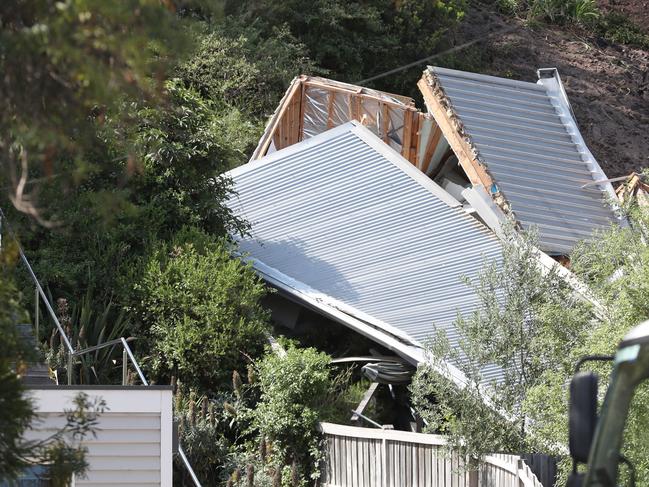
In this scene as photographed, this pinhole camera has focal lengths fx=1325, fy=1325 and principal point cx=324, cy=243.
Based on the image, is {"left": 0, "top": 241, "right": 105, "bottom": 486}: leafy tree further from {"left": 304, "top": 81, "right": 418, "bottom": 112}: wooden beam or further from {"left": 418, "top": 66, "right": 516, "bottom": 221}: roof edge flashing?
{"left": 304, "top": 81, "right": 418, "bottom": 112}: wooden beam

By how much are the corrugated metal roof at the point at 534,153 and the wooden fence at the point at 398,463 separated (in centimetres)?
531

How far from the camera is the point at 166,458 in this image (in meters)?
12.0

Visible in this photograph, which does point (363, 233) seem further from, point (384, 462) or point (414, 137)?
point (384, 462)

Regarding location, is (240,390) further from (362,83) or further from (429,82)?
→ (362,83)

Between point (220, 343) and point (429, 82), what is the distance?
714 centimetres

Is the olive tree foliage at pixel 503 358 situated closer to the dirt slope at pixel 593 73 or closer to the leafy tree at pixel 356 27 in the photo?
the leafy tree at pixel 356 27

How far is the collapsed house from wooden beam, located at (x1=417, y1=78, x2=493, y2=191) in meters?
0.02

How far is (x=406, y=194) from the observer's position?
22031 mm

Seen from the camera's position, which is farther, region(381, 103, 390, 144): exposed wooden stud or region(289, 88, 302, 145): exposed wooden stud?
region(289, 88, 302, 145): exposed wooden stud

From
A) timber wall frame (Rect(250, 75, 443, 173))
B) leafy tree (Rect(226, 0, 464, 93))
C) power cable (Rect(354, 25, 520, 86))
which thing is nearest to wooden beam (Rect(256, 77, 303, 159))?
timber wall frame (Rect(250, 75, 443, 173))

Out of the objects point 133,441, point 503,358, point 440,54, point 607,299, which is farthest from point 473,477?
point 440,54

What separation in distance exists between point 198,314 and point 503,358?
505 cm

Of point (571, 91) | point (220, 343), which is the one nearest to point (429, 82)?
point (220, 343)

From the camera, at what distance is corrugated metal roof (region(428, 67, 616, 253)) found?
2178 centimetres
